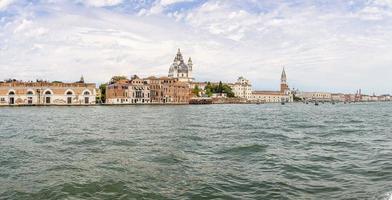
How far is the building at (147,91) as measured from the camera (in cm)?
10200

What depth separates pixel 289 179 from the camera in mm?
11023

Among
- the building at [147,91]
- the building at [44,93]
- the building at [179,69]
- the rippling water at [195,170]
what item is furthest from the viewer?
the building at [179,69]

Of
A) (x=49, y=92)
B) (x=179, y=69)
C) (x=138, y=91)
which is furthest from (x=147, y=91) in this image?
(x=179, y=69)

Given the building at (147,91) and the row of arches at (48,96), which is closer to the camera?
the row of arches at (48,96)

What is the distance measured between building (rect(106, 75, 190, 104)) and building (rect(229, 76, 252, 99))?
57.5 meters

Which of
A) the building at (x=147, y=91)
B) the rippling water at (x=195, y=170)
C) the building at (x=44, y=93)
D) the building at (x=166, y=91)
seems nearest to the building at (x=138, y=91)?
the building at (x=147, y=91)

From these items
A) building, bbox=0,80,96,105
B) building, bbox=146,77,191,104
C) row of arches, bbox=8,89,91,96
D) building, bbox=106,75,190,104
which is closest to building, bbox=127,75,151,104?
building, bbox=106,75,190,104

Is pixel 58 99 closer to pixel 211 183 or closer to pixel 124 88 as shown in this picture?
pixel 124 88

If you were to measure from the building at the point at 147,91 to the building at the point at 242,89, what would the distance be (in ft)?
189

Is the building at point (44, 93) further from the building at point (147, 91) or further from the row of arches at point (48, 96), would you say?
the building at point (147, 91)

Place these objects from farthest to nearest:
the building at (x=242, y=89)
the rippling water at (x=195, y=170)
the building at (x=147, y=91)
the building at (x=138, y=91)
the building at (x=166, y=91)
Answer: the building at (x=242, y=89), the building at (x=166, y=91), the building at (x=138, y=91), the building at (x=147, y=91), the rippling water at (x=195, y=170)

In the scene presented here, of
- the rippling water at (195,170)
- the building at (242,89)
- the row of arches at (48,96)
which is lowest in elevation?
the rippling water at (195,170)

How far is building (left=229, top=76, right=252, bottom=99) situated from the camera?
172 meters

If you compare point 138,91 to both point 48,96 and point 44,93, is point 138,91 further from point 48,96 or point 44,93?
point 44,93
